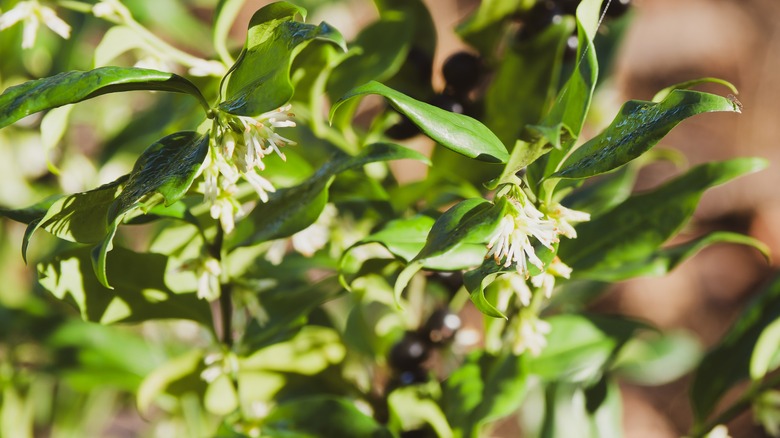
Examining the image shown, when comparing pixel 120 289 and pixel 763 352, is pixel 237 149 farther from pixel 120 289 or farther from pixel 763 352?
pixel 763 352

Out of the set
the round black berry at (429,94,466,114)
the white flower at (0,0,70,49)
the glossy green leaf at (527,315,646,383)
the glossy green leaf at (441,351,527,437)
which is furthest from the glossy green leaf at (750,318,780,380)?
the white flower at (0,0,70,49)

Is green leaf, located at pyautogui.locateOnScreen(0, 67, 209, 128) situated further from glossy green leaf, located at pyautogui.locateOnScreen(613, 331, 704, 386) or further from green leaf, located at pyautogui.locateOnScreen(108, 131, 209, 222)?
glossy green leaf, located at pyautogui.locateOnScreen(613, 331, 704, 386)

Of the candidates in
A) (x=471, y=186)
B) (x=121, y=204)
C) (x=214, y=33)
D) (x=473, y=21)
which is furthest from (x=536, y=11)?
(x=121, y=204)

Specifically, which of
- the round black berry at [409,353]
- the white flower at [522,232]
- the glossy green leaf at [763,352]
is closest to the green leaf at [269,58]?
the white flower at [522,232]

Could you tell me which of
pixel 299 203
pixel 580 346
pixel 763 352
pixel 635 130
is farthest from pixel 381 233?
pixel 763 352

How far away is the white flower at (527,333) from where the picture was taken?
0.68m

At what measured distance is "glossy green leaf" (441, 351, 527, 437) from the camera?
643 millimetres

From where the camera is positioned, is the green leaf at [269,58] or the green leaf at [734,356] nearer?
the green leaf at [269,58]

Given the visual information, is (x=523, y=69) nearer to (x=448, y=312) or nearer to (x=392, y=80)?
(x=392, y=80)

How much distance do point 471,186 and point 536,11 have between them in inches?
6.5

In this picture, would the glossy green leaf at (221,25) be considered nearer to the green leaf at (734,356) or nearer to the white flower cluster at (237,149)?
the white flower cluster at (237,149)

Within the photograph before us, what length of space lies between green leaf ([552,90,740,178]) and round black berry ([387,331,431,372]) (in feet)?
1.09

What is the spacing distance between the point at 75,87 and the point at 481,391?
40 cm

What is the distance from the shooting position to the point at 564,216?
1.70ft
